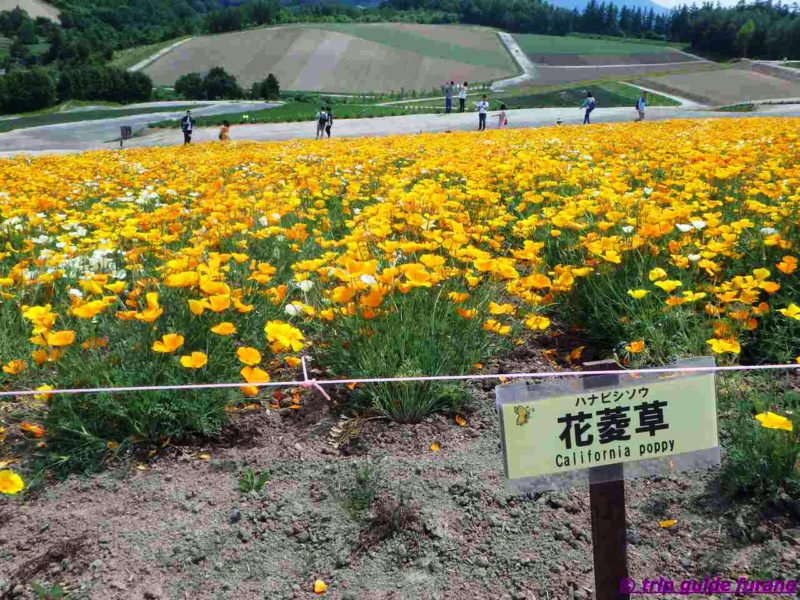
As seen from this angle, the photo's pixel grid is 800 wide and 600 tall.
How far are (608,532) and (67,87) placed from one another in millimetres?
58435

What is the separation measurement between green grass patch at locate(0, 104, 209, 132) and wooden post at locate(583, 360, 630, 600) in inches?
1536

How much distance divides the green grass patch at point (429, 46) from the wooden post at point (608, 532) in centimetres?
7396

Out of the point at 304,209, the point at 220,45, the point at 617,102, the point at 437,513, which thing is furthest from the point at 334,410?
the point at 220,45

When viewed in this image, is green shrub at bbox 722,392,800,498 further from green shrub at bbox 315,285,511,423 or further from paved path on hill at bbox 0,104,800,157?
paved path on hill at bbox 0,104,800,157

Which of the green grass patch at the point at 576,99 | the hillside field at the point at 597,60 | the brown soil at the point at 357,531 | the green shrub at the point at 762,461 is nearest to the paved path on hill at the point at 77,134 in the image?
the green grass patch at the point at 576,99

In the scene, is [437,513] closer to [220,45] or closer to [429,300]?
[429,300]

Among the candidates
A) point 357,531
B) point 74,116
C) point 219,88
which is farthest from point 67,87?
Answer: point 357,531

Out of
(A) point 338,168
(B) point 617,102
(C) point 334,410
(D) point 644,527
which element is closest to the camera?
(D) point 644,527

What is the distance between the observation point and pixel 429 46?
82062 mm

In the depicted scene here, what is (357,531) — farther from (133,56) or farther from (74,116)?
(133,56)

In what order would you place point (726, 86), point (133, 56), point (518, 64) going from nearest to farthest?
point (726, 86)
point (518, 64)
point (133, 56)

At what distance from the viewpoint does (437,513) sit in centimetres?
213

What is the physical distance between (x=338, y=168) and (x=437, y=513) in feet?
18.2

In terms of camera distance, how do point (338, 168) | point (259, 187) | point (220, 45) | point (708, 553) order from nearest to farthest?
1. point (708, 553)
2. point (259, 187)
3. point (338, 168)
4. point (220, 45)
